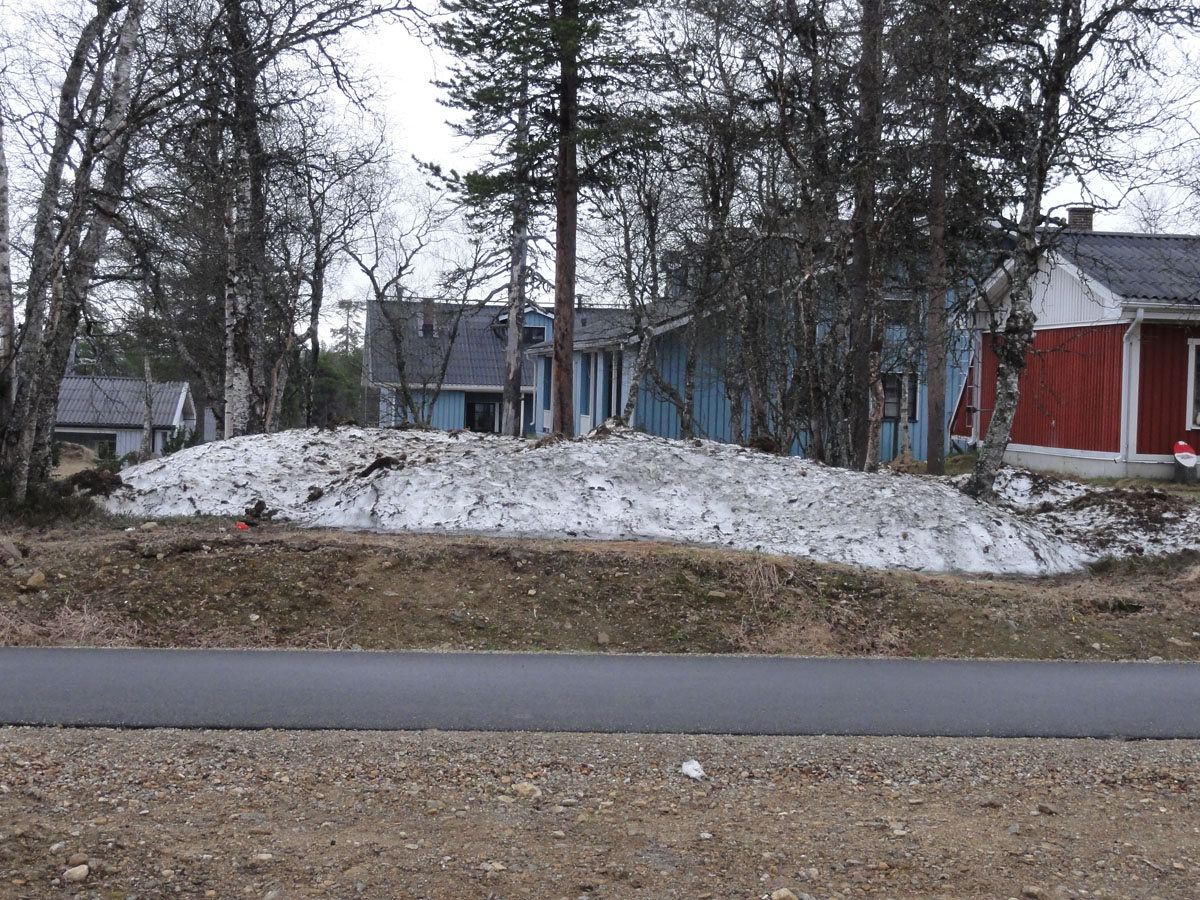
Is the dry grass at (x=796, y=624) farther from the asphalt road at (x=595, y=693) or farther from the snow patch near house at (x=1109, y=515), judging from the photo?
the snow patch near house at (x=1109, y=515)

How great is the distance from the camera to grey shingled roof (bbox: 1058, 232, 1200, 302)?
21469 mm

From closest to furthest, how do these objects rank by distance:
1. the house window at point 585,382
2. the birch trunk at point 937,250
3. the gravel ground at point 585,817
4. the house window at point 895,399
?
the gravel ground at point 585,817 < the birch trunk at point 937,250 < the house window at point 895,399 < the house window at point 585,382

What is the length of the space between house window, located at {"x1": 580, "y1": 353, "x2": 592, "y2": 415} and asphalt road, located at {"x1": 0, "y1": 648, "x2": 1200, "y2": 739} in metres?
32.1

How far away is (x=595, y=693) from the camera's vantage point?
25.1ft

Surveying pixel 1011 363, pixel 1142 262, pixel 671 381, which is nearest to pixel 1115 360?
pixel 1142 262

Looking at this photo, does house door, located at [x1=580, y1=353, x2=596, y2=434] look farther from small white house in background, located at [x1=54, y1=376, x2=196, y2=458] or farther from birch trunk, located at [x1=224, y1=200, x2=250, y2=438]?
small white house in background, located at [x1=54, y1=376, x2=196, y2=458]

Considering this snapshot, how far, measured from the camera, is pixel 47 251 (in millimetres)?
15719

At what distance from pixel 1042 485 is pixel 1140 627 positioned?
30.0ft

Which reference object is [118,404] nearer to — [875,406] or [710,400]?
[710,400]

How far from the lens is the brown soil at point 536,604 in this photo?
398 inches

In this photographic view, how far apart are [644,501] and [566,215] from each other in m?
9.77

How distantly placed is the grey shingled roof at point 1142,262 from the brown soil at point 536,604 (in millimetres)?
10973

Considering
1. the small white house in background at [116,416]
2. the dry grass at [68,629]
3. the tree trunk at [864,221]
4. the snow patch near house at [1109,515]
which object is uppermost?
the tree trunk at [864,221]

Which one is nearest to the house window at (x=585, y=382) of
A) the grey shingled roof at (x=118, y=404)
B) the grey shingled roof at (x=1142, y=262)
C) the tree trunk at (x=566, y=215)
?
the tree trunk at (x=566, y=215)
